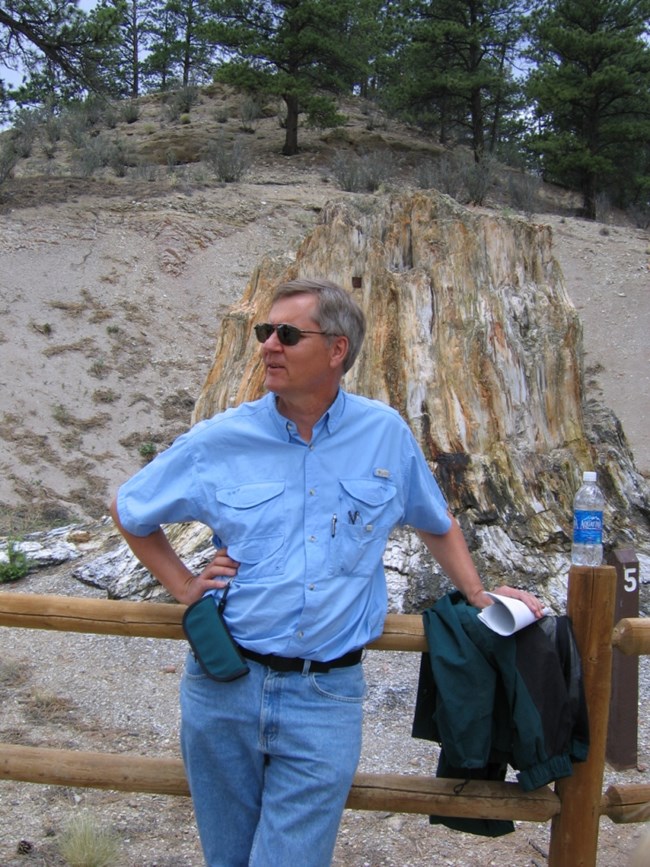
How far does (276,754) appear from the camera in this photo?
2.25 meters

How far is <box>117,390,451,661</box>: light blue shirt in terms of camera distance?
88.3 inches

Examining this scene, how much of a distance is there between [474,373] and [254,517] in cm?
441

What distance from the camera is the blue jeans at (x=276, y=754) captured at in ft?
7.29

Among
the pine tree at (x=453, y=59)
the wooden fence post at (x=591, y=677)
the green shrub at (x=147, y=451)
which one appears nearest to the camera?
the wooden fence post at (x=591, y=677)

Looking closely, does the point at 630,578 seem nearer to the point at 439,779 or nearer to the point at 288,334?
the point at 439,779

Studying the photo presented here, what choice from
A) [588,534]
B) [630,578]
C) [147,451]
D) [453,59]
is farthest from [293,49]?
[588,534]

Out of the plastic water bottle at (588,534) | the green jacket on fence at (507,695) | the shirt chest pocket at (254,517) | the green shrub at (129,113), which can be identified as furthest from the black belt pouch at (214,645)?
the green shrub at (129,113)

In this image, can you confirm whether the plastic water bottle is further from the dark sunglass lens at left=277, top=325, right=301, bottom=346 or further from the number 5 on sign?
the number 5 on sign

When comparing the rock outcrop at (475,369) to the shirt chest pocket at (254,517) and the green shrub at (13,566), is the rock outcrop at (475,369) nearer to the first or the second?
the green shrub at (13,566)

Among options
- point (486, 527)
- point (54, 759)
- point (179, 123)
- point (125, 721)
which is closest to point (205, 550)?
point (125, 721)

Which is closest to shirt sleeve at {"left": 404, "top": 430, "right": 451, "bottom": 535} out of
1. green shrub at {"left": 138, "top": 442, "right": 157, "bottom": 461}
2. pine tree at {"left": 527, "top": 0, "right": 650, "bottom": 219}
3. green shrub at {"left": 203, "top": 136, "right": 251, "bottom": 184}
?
green shrub at {"left": 138, "top": 442, "right": 157, "bottom": 461}

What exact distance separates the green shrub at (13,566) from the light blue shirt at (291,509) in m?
4.58

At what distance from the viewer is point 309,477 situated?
231 cm

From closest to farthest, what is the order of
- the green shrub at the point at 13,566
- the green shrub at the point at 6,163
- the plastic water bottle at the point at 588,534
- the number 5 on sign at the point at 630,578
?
the plastic water bottle at the point at 588,534 < the number 5 on sign at the point at 630,578 < the green shrub at the point at 13,566 < the green shrub at the point at 6,163
